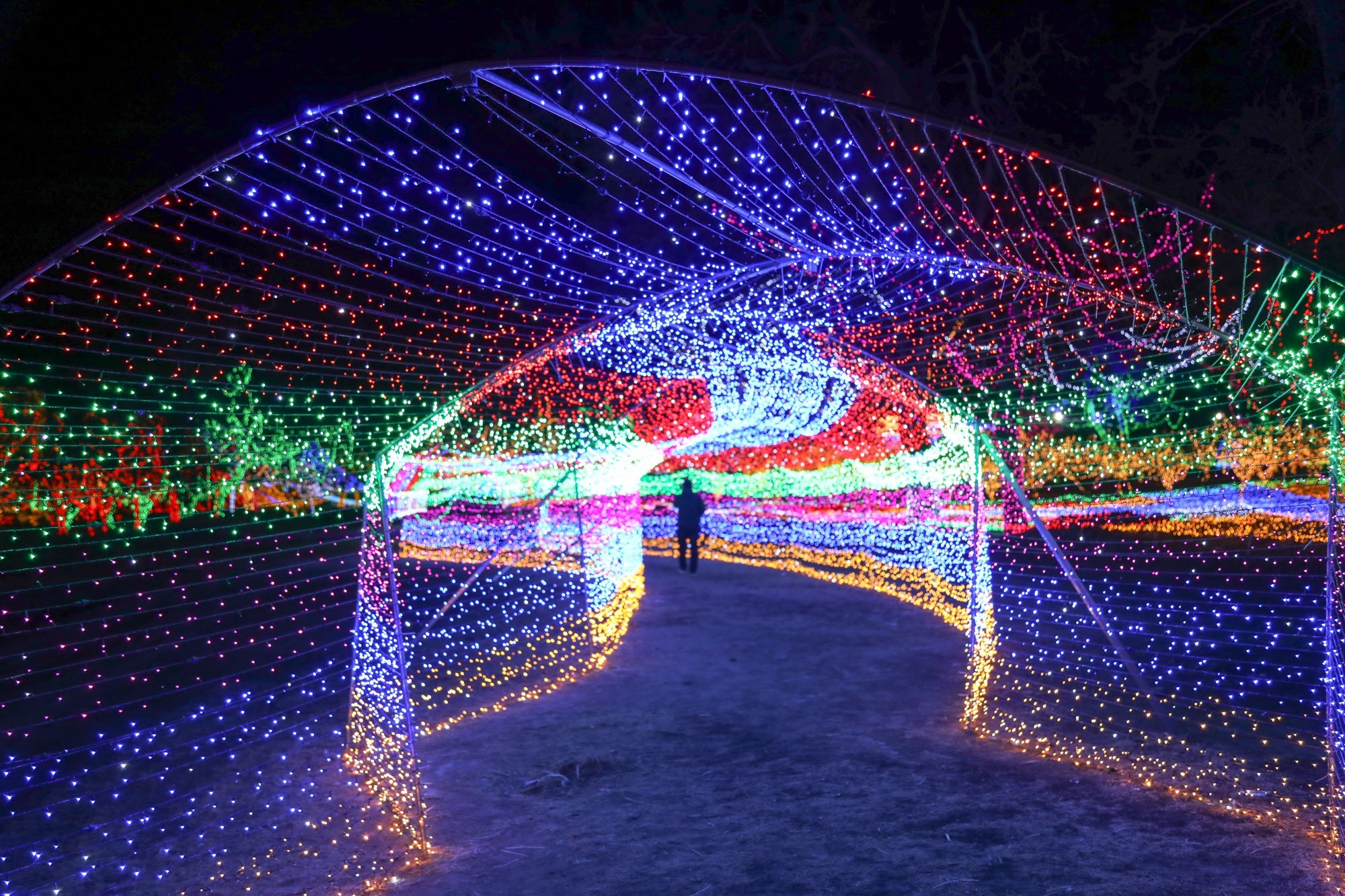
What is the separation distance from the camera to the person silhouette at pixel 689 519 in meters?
13.2

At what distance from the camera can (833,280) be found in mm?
6230

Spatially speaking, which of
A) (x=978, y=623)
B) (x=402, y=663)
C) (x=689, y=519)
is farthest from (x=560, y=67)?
(x=689, y=519)

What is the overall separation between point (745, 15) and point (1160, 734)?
13.4 m

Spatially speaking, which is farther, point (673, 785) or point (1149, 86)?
point (1149, 86)

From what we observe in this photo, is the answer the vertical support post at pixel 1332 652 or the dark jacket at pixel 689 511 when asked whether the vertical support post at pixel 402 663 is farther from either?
the dark jacket at pixel 689 511

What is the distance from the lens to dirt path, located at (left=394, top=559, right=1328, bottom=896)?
11.6 ft

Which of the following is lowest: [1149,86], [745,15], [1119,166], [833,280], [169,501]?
[169,501]

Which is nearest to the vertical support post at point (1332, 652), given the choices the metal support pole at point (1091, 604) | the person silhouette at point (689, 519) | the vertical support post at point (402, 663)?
the metal support pole at point (1091, 604)

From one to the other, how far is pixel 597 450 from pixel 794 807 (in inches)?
278

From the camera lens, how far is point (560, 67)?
3.14m

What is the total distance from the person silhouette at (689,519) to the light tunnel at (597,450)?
698mm

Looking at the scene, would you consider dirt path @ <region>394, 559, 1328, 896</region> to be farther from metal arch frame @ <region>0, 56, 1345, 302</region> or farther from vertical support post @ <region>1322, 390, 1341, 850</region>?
metal arch frame @ <region>0, 56, 1345, 302</region>

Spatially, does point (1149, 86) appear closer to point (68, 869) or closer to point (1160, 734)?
point (1160, 734)

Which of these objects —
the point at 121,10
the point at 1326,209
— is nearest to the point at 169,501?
the point at 121,10
